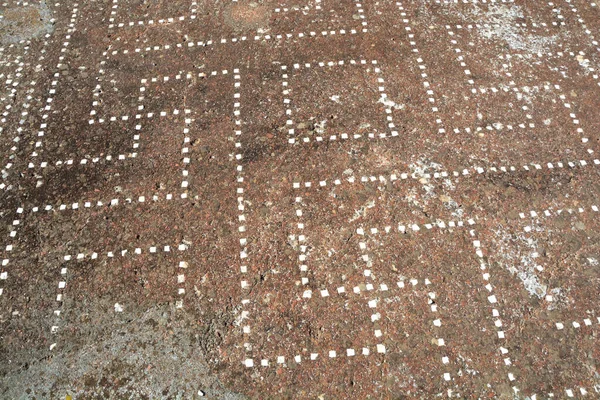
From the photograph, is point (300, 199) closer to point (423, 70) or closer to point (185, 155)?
point (185, 155)

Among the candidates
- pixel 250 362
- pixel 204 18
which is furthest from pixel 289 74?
pixel 250 362

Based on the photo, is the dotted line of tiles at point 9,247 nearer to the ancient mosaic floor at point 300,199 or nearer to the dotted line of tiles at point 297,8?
the ancient mosaic floor at point 300,199

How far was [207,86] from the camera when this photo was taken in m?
3.95

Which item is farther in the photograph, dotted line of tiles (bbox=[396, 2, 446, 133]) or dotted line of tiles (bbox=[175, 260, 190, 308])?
dotted line of tiles (bbox=[396, 2, 446, 133])

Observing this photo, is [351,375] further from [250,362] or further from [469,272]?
[469,272]

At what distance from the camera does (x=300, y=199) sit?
3373 mm

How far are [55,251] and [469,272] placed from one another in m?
2.64

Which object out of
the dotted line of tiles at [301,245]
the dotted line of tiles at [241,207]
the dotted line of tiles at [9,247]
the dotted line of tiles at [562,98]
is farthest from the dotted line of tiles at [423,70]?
the dotted line of tiles at [9,247]

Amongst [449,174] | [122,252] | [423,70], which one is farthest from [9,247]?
[423,70]

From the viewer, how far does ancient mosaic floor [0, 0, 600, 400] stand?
2.84 meters

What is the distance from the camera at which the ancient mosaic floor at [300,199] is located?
112 inches

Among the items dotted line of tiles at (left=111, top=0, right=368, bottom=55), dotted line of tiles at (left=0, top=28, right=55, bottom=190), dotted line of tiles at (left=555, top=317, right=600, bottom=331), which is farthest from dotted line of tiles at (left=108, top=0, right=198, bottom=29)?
dotted line of tiles at (left=555, top=317, right=600, bottom=331)

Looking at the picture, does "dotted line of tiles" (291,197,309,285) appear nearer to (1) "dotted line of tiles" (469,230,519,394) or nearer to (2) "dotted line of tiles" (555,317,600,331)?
(1) "dotted line of tiles" (469,230,519,394)

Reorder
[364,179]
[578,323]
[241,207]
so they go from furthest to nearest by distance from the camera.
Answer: [364,179] → [241,207] → [578,323]
